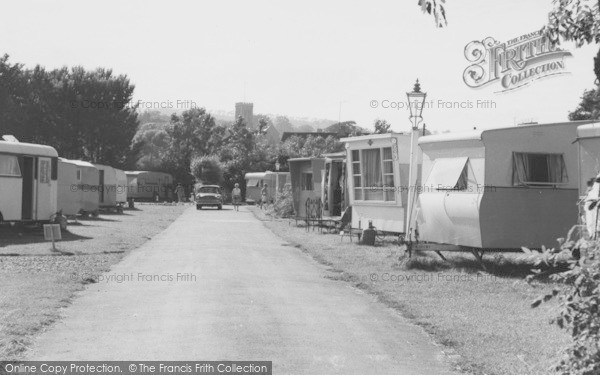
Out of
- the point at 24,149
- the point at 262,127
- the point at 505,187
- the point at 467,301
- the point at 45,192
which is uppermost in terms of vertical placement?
the point at 262,127

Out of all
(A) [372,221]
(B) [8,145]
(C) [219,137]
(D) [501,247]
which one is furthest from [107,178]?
(C) [219,137]

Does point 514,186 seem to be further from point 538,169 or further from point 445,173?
point 445,173

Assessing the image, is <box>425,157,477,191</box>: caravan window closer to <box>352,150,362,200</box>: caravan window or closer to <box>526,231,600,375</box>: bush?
<box>352,150,362,200</box>: caravan window

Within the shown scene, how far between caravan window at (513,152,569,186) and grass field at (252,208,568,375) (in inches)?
67.3

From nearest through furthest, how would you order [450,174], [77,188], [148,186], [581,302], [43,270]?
1. [581,302]
2. [43,270]
3. [450,174]
4. [77,188]
5. [148,186]

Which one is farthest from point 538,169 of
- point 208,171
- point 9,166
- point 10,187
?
point 208,171

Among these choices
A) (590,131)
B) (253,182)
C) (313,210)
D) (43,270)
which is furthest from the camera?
(253,182)

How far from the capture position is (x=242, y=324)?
9.83 m

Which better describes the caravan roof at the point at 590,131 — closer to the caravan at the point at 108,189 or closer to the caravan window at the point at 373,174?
the caravan window at the point at 373,174

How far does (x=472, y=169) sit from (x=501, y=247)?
60.9 inches

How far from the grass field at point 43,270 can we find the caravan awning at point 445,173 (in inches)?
263

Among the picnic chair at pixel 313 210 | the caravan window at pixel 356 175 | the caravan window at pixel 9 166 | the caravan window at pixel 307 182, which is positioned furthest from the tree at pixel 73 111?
the caravan window at pixel 356 175

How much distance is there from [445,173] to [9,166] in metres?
14.4

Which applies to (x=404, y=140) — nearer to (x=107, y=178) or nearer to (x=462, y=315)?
(x=462, y=315)
